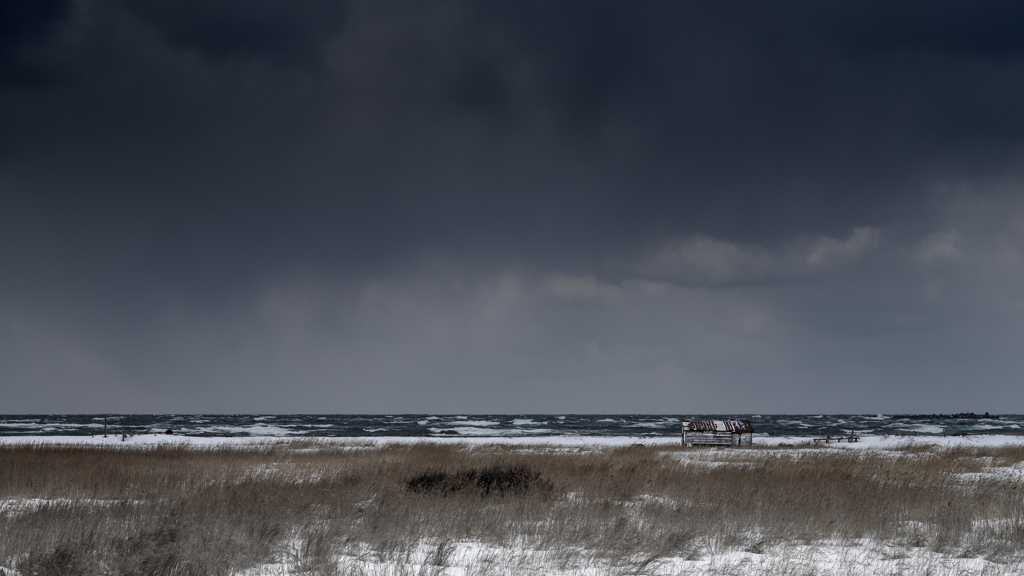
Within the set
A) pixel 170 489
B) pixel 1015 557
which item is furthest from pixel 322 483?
pixel 1015 557

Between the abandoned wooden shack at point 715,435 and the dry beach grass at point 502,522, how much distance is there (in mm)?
18108

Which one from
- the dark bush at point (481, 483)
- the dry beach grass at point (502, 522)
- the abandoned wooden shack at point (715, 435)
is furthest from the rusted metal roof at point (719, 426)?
the dark bush at point (481, 483)

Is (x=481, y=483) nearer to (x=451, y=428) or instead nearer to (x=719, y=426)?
(x=719, y=426)

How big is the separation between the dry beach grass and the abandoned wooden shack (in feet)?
59.4

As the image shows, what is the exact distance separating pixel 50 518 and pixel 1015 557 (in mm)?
12796

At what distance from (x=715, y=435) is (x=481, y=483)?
80.5ft

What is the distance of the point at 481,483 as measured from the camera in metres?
13.6

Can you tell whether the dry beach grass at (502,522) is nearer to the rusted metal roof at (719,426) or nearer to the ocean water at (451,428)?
the rusted metal roof at (719,426)

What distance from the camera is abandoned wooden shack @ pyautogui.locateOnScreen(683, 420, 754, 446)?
114 feet

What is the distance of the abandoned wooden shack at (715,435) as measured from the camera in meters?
34.7

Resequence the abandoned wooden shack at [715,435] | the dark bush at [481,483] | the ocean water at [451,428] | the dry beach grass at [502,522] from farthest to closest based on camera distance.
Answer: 1. the ocean water at [451,428]
2. the abandoned wooden shack at [715,435]
3. the dark bush at [481,483]
4. the dry beach grass at [502,522]

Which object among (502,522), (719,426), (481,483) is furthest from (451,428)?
(502,522)

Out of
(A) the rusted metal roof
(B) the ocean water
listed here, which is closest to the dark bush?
(A) the rusted metal roof

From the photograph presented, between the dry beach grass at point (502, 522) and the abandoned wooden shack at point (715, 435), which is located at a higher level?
the dry beach grass at point (502, 522)
